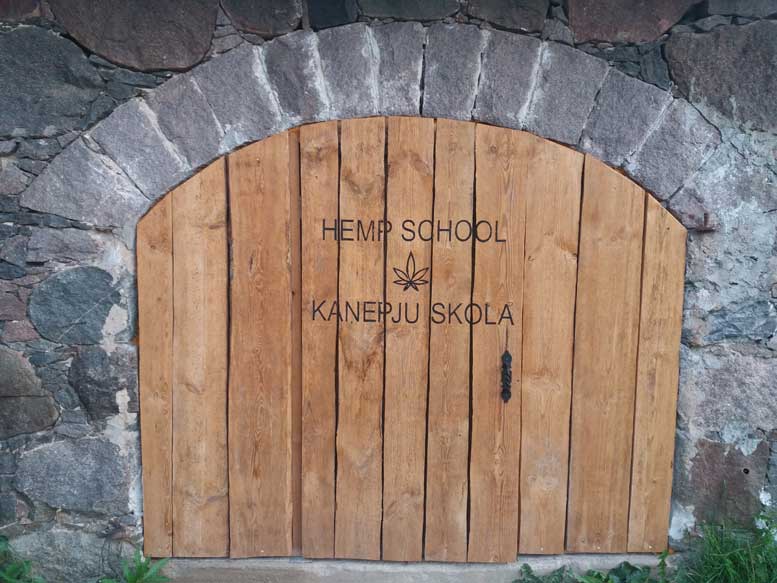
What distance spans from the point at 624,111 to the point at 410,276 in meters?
0.98

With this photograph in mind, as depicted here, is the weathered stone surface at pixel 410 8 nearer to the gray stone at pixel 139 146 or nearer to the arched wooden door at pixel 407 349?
the arched wooden door at pixel 407 349

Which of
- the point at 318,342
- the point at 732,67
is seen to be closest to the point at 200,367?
the point at 318,342

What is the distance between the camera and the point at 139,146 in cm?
251

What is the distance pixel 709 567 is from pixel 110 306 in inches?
97.2

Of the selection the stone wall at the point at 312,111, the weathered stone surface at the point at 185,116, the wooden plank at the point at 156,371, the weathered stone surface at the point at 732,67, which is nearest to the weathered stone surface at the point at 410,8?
the stone wall at the point at 312,111

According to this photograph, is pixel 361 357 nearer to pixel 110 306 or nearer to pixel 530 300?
pixel 530 300

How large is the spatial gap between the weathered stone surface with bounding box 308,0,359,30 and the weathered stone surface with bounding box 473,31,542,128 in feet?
1.66

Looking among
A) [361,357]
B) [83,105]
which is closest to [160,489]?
[361,357]

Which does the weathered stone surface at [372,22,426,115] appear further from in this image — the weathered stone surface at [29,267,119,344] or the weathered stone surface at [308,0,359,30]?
the weathered stone surface at [29,267,119,344]

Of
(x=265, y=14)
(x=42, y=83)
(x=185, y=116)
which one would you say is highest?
(x=265, y=14)

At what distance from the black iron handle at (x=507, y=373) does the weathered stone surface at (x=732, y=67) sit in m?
1.18

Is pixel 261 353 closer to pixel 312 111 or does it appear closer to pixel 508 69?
pixel 312 111

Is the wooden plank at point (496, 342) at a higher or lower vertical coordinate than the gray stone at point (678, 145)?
lower

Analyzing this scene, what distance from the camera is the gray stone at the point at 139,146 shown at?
2498 millimetres
